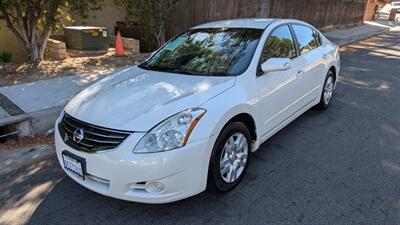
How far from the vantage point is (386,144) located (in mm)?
4312

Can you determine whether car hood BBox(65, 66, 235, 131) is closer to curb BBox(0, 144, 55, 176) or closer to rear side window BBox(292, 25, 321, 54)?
curb BBox(0, 144, 55, 176)

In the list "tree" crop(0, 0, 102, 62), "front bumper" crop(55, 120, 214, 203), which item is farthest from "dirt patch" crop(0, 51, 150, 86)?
"front bumper" crop(55, 120, 214, 203)

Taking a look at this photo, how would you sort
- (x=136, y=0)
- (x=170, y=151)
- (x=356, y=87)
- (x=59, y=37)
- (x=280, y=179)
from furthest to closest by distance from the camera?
(x=59, y=37)
(x=136, y=0)
(x=356, y=87)
(x=280, y=179)
(x=170, y=151)

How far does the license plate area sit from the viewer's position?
279 centimetres

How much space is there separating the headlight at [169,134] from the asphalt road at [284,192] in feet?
2.21

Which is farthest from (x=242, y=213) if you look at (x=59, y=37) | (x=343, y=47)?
(x=343, y=47)

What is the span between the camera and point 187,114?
2777 mm

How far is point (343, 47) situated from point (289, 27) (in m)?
10.3

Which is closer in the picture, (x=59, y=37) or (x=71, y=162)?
(x=71, y=162)

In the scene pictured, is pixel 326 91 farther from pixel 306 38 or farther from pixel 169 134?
pixel 169 134

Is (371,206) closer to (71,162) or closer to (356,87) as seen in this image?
(71,162)

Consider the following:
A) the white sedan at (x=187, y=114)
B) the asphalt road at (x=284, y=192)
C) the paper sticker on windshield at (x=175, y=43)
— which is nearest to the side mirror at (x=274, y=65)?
the white sedan at (x=187, y=114)

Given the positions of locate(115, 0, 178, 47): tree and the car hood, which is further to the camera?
locate(115, 0, 178, 47): tree

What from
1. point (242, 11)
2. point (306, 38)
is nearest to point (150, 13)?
point (242, 11)
